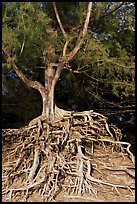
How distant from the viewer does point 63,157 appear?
3654mm

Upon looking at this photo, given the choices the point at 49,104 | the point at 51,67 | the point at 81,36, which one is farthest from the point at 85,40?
the point at 49,104

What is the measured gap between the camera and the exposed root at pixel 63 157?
10.6 ft

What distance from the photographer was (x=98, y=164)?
3.77 meters

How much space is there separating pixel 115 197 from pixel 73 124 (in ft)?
4.15

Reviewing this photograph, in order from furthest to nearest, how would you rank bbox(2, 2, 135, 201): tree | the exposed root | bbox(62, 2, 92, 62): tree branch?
bbox(62, 2, 92, 62): tree branch
bbox(2, 2, 135, 201): tree
the exposed root

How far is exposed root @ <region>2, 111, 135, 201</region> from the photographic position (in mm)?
3230

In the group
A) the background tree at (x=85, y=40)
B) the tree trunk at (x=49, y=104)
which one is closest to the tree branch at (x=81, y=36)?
the background tree at (x=85, y=40)

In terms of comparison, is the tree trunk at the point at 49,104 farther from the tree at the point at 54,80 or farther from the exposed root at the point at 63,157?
the exposed root at the point at 63,157

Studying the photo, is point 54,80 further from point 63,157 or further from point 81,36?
point 63,157

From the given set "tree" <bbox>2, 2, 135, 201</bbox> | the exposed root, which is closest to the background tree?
"tree" <bbox>2, 2, 135, 201</bbox>

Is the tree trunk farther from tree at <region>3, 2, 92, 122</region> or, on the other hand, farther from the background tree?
the background tree

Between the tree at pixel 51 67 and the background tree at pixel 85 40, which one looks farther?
the tree at pixel 51 67

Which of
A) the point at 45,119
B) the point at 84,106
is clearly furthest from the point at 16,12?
the point at 84,106

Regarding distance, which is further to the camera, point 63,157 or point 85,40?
point 85,40
